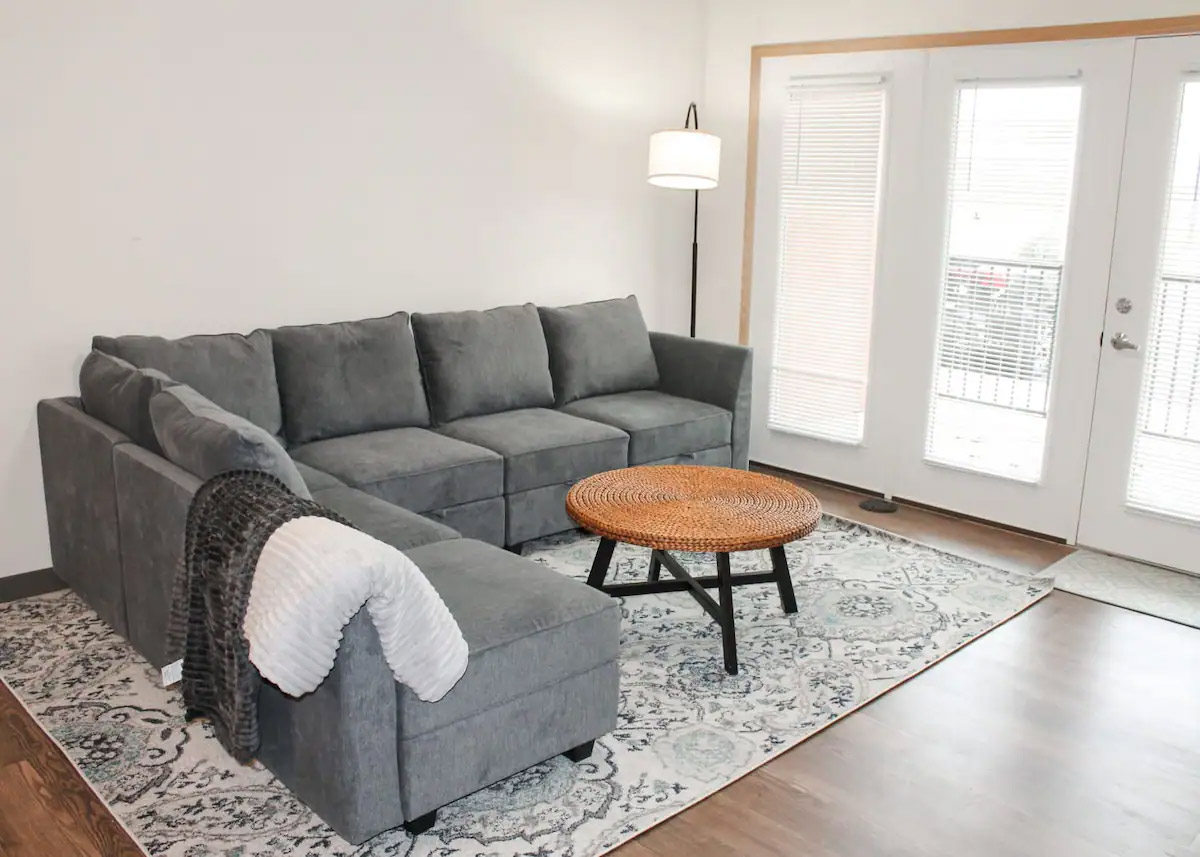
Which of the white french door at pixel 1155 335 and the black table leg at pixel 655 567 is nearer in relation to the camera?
the black table leg at pixel 655 567

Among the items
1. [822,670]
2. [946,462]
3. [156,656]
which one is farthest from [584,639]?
[946,462]

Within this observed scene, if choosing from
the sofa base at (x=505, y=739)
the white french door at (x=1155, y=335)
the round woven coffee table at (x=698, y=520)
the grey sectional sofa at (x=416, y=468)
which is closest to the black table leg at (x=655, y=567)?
the round woven coffee table at (x=698, y=520)

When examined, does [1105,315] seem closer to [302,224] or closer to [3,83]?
[302,224]

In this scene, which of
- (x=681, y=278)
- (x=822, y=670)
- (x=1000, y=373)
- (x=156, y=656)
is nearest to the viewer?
(x=156, y=656)

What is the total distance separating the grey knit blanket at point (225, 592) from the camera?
2400 millimetres

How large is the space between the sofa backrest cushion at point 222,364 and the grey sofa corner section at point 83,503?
0.28 meters

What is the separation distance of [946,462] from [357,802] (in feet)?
11.4

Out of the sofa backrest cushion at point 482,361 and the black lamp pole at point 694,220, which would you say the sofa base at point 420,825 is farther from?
the black lamp pole at point 694,220

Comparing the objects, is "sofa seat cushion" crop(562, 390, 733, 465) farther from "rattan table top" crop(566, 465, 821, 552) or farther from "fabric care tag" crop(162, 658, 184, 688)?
"fabric care tag" crop(162, 658, 184, 688)

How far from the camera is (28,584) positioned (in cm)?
396

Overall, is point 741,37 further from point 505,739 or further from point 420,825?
point 420,825

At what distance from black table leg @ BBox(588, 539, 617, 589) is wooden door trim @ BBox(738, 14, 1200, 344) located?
98.1 inches

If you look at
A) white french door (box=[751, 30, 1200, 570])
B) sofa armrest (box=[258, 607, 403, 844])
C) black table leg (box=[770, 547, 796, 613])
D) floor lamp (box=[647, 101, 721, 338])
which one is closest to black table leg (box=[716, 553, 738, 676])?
black table leg (box=[770, 547, 796, 613])

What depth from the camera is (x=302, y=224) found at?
4.48 m
